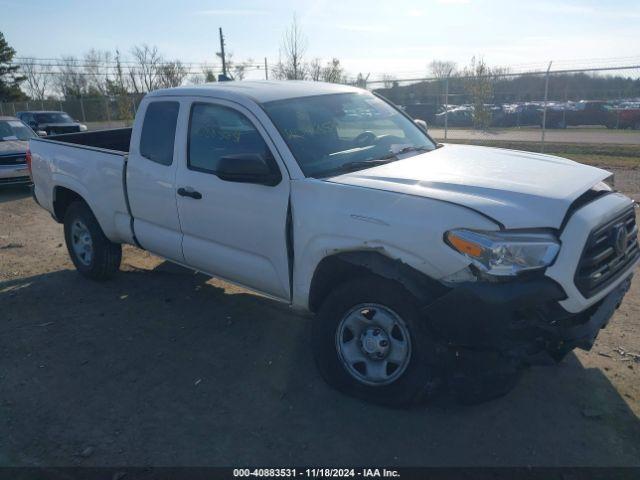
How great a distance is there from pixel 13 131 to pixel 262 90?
10.7 meters

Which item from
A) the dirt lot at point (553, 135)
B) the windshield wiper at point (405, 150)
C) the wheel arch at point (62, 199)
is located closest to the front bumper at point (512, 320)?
the windshield wiper at point (405, 150)

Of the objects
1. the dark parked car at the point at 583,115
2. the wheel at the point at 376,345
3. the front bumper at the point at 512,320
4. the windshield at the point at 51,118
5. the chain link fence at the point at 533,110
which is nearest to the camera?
the front bumper at the point at 512,320

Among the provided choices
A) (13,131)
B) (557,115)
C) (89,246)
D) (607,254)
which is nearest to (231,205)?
(607,254)

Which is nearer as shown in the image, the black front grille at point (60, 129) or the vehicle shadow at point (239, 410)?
the vehicle shadow at point (239, 410)

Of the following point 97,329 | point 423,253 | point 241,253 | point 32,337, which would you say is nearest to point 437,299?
point 423,253

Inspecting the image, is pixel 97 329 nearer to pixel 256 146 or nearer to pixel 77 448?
pixel 77 448

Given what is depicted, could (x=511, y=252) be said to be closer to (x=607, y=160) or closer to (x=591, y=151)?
(x=607, y=160)

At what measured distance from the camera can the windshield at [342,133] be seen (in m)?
3.80

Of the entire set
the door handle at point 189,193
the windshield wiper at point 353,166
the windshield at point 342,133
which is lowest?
the door handle at point 189,193

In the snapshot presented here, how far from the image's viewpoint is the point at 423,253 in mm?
2982

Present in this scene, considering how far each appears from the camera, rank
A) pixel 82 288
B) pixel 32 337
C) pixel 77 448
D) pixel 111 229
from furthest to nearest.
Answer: pixel 82 288
pixel 111 229
pixel 32 337
pixel 77 448

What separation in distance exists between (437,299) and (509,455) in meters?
0.97

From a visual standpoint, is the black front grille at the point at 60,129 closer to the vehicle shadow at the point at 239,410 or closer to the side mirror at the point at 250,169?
the vehicle shadow at the point at 239,410

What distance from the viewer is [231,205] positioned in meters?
3.99
